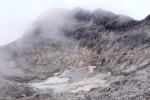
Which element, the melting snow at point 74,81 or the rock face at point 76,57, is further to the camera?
the melting snow at point 74,81

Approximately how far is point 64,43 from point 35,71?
15449 mm

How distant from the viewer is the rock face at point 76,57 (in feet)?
408

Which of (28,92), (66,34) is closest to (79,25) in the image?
(66,34)

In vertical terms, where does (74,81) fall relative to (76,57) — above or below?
below

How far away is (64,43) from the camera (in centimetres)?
16150

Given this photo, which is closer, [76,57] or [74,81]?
[74,81]

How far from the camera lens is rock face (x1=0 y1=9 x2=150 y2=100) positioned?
12439cm

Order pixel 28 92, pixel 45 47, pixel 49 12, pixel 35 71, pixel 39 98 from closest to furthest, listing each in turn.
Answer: pixel 39 98 < pixel 28 92 < pixel 35 71 < pixel 45 47 < pixel 49 12

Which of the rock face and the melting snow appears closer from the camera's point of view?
the rock face

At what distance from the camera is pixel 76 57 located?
508ft

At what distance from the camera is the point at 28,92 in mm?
128625

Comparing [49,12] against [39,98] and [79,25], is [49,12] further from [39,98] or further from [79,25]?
[39,98]

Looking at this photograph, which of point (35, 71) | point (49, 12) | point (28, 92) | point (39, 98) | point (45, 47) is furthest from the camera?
point (49, 12)

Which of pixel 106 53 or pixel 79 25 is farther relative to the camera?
pixel 79 25
